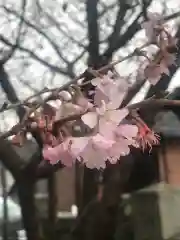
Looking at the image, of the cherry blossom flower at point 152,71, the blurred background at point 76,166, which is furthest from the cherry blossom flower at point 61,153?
the blurred background at point 76,166

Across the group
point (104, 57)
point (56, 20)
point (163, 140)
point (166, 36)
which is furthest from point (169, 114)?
point (166, 36)

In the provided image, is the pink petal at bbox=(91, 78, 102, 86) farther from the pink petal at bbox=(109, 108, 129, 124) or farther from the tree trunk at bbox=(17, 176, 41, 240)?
the tree trunk at bbox=(17, 176, 41, 240)

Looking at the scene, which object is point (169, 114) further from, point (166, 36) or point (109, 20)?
point (166, 36)

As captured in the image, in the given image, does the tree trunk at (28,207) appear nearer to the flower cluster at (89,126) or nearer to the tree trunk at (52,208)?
the tree trunk at (52,208)

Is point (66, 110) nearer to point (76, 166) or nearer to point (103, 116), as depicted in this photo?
point (103, 116)

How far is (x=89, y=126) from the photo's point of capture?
29 cm

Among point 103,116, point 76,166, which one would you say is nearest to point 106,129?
point 103,116

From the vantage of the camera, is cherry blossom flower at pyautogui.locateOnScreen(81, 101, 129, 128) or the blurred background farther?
the blurred background

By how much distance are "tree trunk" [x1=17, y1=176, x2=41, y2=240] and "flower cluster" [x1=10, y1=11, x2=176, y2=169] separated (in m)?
0.56

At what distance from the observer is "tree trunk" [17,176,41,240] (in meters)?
0.87

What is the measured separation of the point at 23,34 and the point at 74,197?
1.01 feet

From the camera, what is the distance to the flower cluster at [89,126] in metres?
0.29

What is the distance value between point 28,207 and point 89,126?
24.8 inches

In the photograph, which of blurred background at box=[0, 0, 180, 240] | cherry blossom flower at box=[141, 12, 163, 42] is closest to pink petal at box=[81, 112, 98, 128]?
cherry blossom flower at box=[141, 12, 163, 42]
